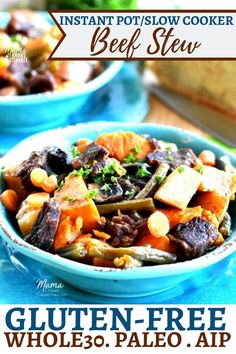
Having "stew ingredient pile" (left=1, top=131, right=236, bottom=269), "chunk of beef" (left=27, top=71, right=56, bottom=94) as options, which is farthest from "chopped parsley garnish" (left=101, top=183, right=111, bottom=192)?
"chunk of beef" (left=27, top=71, right=56, bottom=94)

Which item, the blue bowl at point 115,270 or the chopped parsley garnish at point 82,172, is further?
the chopped parsley garnish at point 82,172

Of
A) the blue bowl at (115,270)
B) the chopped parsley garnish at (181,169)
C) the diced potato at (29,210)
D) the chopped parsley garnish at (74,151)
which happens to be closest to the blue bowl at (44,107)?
the blue bowl at (115,270)

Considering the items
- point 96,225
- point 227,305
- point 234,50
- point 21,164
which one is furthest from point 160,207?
point 234,50

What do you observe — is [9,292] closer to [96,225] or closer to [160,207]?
[96,225]

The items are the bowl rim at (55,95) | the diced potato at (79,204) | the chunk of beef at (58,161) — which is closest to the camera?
the diced potato at (79,204)

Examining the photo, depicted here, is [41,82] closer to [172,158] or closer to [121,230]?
[172,158]

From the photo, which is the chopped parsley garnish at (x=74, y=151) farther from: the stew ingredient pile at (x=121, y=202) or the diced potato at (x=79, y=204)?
the diced potato at (x=79, y=204)

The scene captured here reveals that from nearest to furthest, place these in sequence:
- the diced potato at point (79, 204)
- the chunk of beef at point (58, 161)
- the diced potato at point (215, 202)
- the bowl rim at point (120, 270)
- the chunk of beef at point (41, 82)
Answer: the bowl rim at point (120, 270), the diced potato at point (79, 204), the diced potato at point (215, 202), the chunk of beef at point (58, 161), the chunk of beef at point (41, 82)

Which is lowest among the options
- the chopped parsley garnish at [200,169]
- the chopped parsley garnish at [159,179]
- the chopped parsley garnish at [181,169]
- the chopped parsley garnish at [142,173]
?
the chopped parsley garnish at [142,173]

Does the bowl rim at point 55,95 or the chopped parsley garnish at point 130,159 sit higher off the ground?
the chopped parsley garnish at point 130,159
